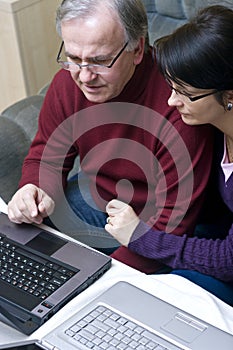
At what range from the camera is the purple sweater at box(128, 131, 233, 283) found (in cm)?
121

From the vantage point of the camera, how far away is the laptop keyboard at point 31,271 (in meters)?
1.10

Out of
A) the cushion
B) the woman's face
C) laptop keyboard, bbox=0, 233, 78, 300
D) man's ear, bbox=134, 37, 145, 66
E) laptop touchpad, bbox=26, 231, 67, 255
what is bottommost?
the cushion

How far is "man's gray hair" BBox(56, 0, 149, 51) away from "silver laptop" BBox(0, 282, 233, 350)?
549mm

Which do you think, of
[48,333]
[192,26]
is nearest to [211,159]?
[192,26]

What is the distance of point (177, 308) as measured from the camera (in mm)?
1043

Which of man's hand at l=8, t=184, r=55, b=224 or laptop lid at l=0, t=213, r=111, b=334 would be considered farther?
man's hand at l=8, t=184, r=55, b=224

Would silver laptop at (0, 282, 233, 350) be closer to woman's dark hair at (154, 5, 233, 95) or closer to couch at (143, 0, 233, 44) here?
woman's dark hair at (154, 5, 233, 95)

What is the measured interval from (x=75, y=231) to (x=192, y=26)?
66 cm

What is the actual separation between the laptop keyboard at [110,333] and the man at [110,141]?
291 millimetres

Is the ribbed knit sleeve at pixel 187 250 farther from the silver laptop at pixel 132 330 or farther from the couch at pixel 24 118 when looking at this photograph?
the couch at pixel 24 118

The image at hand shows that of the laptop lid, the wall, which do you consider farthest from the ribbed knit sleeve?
the wall

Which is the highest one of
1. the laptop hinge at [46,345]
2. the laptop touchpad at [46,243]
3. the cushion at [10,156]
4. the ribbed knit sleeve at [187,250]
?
the laptop touchpad at [46,243]

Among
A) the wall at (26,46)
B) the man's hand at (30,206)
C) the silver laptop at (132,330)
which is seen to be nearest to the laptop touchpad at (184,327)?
the silver laptop at (132,330)

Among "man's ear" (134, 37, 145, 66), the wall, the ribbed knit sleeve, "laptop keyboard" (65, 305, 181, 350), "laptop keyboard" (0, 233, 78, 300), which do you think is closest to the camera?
"laptop keyboard" (65, 305, 181, 350)
